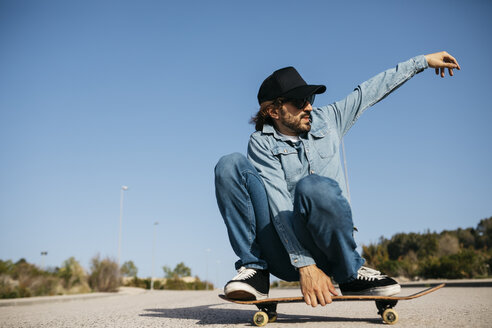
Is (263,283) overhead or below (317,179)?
below

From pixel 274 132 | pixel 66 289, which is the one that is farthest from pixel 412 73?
pixel 66 289

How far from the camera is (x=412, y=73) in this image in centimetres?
320

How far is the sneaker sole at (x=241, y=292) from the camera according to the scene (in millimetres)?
2582

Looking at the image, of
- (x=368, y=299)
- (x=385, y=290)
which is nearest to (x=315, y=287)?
(x=368, y=299)

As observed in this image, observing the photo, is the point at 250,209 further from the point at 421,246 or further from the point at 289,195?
the point at 421,246

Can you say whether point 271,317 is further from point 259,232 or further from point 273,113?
point 273,113


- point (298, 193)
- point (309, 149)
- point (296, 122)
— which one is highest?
point (296, 122)

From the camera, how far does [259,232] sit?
280 centimetres

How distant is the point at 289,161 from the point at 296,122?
314 millimetres

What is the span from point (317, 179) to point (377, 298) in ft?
2.85

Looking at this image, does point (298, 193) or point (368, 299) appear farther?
point (368, 299)

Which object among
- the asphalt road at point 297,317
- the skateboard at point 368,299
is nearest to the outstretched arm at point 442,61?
the skateboard at point 368,299

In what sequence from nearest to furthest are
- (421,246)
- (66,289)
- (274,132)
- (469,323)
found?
(469,323) < (274,132) < (66,289) < (421,246)

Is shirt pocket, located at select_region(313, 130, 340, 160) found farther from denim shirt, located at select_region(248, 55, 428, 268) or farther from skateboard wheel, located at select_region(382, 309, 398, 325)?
skateboard wheel, located at select_region(382, 309, 398, 325)
